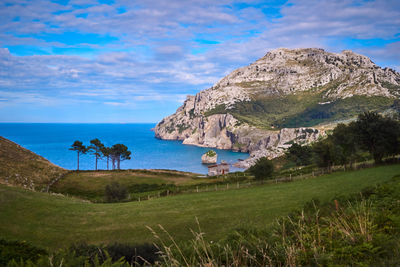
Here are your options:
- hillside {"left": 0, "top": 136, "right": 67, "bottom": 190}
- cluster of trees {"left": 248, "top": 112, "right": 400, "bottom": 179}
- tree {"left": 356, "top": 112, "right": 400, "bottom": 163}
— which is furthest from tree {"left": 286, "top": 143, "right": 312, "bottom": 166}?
hillside {"left": 0, "top": 136, "right": 67, "bottom": 190}

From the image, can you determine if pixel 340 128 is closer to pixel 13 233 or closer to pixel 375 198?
pixel 375 198

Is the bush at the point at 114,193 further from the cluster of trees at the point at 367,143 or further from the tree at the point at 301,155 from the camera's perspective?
the tree at the point at 301,155

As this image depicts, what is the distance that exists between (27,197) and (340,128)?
7192 cm

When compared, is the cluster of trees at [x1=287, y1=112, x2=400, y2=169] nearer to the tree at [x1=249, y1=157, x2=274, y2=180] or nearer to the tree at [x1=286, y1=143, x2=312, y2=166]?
the tree at [x1=249, y1=157, x2=274, y2=180]

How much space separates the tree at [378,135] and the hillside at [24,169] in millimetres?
63729

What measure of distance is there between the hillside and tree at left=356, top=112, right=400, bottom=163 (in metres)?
63.7

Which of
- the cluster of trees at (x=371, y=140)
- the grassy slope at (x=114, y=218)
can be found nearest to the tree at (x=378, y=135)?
the cluster of trees at (x=371, y=140)

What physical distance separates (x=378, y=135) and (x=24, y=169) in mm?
73095

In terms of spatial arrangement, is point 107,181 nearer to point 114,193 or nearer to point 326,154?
point 114,193

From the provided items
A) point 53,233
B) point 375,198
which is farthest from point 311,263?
point 53,233

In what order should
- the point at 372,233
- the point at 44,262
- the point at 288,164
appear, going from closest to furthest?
the point at 44,262, the point at 372,233, the point at 288,164

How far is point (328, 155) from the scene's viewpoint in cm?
4881

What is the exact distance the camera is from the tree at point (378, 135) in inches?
1745

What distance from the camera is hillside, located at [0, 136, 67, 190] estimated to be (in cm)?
5028
